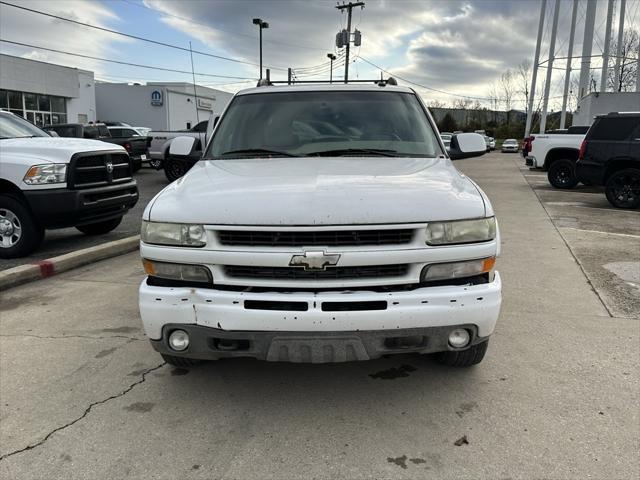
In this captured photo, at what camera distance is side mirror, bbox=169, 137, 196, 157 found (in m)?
4.56

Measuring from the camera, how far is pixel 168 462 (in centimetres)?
252

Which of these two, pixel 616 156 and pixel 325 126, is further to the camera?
pixel 616 156

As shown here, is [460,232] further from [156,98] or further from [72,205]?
[156,98]

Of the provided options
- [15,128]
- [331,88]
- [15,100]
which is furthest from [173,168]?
[15,100]

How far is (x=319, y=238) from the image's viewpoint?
8.60ft

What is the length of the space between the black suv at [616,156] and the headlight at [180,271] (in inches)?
425

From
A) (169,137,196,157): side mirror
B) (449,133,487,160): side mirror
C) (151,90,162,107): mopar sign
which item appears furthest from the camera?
(151,90,162,107): mopar sign

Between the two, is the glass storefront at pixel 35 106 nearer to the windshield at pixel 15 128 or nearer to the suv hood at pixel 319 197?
the windshield at pixel 15 128

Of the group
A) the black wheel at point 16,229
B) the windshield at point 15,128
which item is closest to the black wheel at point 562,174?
the windshield at point 15,128

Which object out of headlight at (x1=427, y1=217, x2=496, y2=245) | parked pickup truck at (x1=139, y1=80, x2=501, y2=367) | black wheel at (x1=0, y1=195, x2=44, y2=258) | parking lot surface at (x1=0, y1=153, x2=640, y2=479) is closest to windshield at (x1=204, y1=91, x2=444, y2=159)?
parked pickup truck at (x1=139, y1=80, x2=501, y2=367)

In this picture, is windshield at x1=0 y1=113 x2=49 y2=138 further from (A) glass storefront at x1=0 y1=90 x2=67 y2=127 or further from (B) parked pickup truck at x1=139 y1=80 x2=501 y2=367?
(A) glass storefront at x1=0 y1=90 x2=67 y2=127

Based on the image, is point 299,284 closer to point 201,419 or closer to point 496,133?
point 201,419

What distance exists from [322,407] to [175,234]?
1279 millimetres

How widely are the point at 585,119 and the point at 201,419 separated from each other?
29891mm
